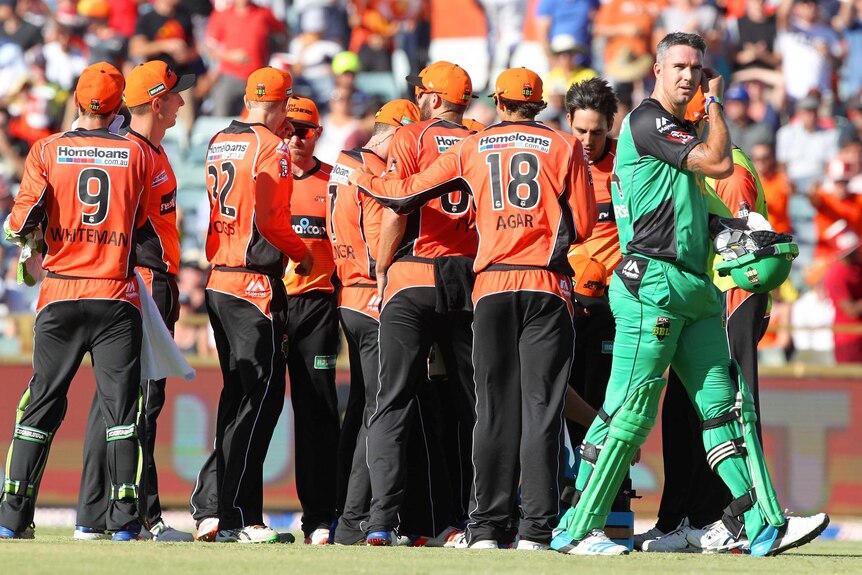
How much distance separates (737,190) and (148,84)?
149 inches

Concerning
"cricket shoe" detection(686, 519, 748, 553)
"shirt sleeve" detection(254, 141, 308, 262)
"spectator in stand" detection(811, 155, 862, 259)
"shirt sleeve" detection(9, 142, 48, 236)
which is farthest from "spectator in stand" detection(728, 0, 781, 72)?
"shirt sleeve" detection(9, 142, 48, 236)

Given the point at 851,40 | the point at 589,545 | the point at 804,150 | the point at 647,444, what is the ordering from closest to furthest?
the point at 589,545 → the point at 647,444 → the point at 804,150 → the point at 851,40

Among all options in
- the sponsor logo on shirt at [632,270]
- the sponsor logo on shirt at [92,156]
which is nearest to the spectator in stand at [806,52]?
the sponsor logo on shirt at [632,270]

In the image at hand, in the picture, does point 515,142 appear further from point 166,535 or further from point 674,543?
point 166,535

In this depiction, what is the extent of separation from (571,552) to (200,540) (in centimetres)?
271

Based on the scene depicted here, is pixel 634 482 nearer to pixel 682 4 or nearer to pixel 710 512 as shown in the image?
pixel 710 512

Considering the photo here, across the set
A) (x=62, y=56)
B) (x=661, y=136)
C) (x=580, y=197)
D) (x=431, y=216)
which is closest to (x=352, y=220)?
(x=431, y=216)

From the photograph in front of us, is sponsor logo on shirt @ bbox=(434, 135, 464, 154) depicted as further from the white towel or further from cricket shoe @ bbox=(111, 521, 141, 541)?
cricket shoe @ bbox=(111, 521, 141, 541)

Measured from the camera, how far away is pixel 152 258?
30.8 ft

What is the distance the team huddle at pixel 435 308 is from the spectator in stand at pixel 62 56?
402 inches

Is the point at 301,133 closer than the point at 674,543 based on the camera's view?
No

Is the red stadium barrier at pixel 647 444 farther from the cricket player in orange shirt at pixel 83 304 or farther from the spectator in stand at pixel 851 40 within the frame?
the spectator in stand at pixel 851 40

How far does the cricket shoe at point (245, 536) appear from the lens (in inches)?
356

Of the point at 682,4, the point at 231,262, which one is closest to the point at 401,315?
the point at 231,262
